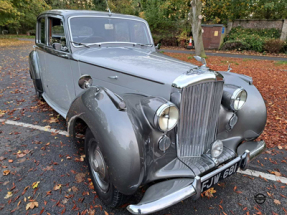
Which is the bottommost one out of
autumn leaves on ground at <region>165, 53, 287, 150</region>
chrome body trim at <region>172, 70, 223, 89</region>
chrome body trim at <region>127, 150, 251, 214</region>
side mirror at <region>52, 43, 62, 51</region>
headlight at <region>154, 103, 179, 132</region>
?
autumn leaves on ground at <region>165, 53, 287, 150</region>

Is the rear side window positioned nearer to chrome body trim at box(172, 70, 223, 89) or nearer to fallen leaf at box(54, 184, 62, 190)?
fallen leaf at box(54, 184, 62, 190)

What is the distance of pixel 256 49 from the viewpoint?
1625 centimetres

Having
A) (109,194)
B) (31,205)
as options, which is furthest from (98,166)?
(31,205)

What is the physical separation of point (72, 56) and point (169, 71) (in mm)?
1648

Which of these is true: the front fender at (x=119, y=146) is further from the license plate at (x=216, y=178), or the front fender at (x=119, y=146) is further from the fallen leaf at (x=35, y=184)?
the fallen leaf at (x=35, y=184)

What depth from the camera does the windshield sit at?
128 inches

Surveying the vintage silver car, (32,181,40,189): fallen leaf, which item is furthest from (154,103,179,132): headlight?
(32,181,40,189): fallen leaf

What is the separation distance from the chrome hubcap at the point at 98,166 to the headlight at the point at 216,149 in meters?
1.13

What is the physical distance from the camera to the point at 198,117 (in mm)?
2172

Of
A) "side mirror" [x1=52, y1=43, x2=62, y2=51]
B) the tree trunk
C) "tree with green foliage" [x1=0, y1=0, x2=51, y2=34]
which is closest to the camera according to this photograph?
"side mirror" [x1=52, y1=43, x2=62, y2=51]

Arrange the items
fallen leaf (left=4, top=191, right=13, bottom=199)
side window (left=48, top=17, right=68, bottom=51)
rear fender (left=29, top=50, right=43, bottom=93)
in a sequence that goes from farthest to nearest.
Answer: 1. rear fender (left=29, top=50, right=43, bottom=93)
2. side window (left=48, top=17, right=68, bottom=51)
3. fallen leaf (left=4, top=191, right=13, bottom=199)

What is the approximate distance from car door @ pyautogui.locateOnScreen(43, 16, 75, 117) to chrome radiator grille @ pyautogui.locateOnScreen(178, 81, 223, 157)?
6.70ft

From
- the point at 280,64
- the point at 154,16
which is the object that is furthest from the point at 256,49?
the point at 154,16

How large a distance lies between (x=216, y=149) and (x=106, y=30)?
8.23 feet
